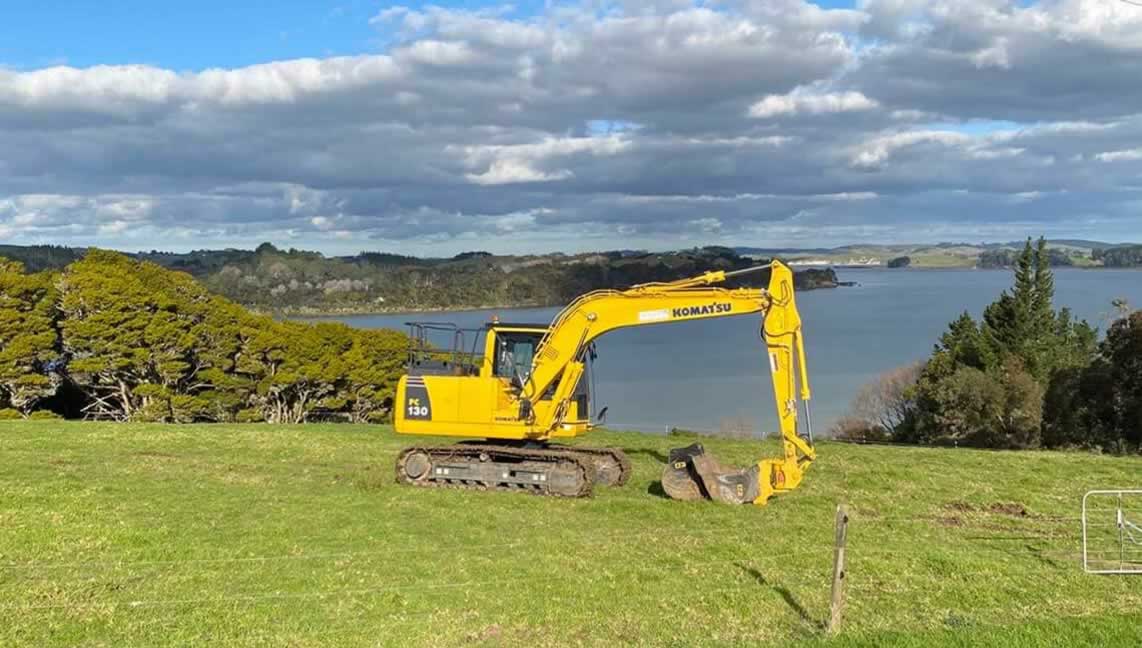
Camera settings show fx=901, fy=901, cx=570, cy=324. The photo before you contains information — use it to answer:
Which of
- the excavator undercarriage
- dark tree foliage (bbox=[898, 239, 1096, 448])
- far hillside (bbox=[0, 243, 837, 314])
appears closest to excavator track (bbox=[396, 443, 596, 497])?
the excavator undercarriage

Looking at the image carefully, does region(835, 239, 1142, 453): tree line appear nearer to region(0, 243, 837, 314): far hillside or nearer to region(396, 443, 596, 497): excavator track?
region(396, 443, 596, 497): excavator track

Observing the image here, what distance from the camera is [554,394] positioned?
14031 millimetres

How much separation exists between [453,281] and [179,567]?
4831 inches

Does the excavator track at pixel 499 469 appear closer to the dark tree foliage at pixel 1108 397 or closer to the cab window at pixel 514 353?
the cab window at pixel 514 353

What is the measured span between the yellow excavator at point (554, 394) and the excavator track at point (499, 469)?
0.05 ft

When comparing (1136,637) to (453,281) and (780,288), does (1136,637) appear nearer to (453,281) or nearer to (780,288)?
(780,288)

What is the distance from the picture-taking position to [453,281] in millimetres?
130375

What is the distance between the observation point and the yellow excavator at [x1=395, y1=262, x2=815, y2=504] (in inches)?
509

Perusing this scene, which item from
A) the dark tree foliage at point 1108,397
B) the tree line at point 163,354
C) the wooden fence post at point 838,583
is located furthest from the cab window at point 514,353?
the dark tree foliage at point 1108,397

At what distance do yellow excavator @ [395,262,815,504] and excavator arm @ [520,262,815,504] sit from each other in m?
0.02

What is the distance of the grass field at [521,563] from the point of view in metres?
7.18

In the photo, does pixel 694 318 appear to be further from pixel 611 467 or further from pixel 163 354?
pixel 163 354

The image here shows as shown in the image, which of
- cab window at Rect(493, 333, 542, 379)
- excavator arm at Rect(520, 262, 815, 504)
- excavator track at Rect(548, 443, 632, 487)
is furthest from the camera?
excavator track at Rect(548, 443, 632, 487)

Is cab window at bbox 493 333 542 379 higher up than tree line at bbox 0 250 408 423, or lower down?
higher up
